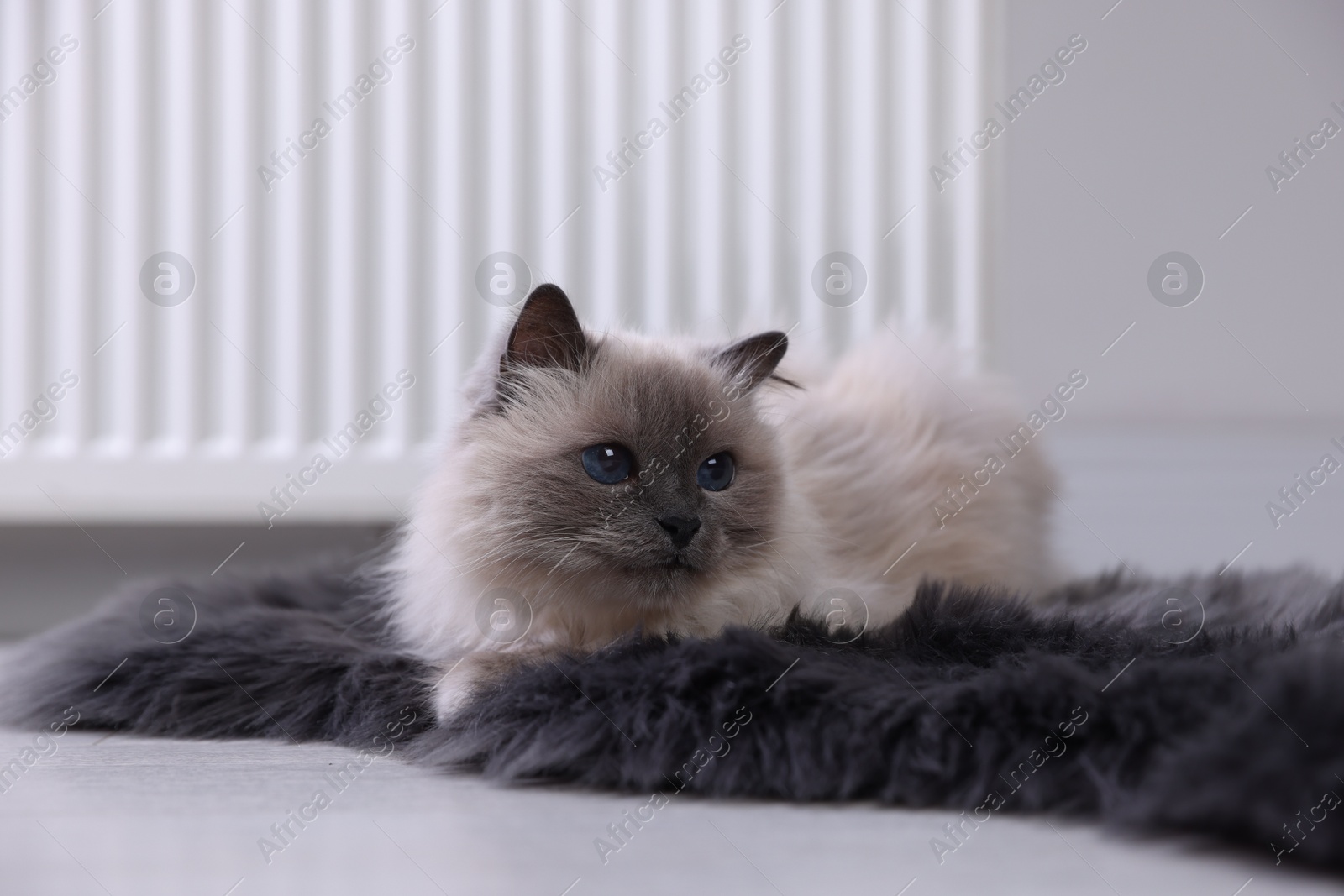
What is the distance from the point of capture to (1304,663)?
0.87 m

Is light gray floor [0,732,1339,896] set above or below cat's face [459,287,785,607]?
below

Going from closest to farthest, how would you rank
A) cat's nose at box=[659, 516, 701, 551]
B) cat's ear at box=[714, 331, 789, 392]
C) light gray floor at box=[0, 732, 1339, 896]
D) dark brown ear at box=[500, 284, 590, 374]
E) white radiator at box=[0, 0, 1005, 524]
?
1. light gray floor at box=[0, 732, 1339, 896]
2. cat's nose at box=[659, 516, 701, 551]
3. dark brown ear at box=[500, 284, 590, 374]
4. cat's ear at box=[714, 331, 789, 392]
5. white radiator at box=[0, 0, 1005, 524]

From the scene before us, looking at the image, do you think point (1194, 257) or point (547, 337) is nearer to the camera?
point (547, 337)

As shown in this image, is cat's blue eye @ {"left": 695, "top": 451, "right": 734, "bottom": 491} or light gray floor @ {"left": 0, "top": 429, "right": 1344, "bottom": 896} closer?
light gray floor @ {"left": 0, "top": 429, "right": 1344, "bottom": 896}

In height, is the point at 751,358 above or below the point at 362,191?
below

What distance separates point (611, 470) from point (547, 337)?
0.68 ft

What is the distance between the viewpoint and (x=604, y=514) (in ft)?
3.98

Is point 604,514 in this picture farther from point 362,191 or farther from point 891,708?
point 362,191

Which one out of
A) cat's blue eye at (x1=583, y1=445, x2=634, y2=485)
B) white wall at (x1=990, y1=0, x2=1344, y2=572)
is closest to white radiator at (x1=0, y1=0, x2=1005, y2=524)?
white wall at (x1=990, y1=0, x2=1344, y2=572)

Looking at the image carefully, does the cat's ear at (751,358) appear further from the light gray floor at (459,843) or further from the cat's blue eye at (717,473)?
the light gray floor at (459,843)

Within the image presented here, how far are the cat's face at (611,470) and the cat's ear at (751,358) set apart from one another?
0.11ft

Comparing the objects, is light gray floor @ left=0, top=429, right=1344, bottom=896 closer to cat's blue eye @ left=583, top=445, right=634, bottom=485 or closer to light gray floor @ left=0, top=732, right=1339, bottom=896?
light gray floor @ left=0, top=732, right=1339, bottom=896

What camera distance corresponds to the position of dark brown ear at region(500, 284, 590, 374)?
131 cm

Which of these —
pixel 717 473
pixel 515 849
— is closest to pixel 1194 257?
pixel 717 473
